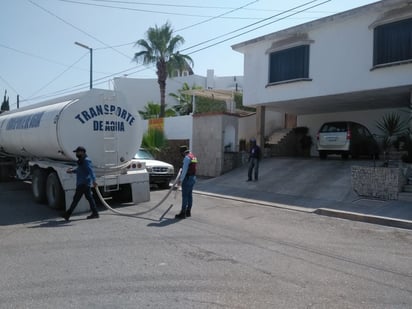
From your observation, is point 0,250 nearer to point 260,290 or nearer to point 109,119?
point 260,290

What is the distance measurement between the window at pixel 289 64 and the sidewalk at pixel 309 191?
151 inches

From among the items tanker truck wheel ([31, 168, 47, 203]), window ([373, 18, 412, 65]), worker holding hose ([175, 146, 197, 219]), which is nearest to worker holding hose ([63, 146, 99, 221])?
worker holding hose ([175, 146, 197, 219])

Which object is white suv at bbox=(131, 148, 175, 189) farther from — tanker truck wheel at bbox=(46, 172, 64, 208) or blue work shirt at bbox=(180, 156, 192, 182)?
blue work shirt at bbox=(180, 156, 192, 182)

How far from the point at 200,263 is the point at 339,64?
1215cm

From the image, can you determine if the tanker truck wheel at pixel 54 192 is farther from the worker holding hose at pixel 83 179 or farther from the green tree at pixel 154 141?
the green tree at pixel 154 141

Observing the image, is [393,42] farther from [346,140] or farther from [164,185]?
[164,185]

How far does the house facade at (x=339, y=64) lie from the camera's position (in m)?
14.0

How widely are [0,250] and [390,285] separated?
229 inches

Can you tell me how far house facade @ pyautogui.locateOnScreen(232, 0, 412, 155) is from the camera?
45.9 feet

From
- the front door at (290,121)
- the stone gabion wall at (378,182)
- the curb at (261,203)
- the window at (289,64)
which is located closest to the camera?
the curb at (261,203)

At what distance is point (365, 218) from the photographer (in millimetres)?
9773

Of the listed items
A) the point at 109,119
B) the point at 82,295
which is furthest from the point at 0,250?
the point at 109,119

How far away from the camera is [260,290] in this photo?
15.8 feet

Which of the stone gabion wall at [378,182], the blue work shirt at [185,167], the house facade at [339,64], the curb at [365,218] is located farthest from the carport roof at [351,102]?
the blue work shirt at [185,167]
